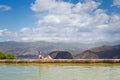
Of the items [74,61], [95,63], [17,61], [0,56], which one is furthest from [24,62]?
[0,56]

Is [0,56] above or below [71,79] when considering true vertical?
above

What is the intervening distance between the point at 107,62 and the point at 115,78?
1042cm

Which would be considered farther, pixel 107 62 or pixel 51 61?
pixel 51 61

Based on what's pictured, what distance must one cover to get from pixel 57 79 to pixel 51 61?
41.5 ft

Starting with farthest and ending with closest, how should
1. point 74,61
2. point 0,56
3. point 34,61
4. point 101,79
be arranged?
point 0,56
point 34,61
point 74,61
point 101,79

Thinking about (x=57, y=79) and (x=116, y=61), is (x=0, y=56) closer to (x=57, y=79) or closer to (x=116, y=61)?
(x=116, y=61)

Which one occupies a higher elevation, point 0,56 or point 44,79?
point 0,56

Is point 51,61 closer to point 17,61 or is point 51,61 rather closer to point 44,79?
point 17,61

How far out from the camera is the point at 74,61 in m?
25.0

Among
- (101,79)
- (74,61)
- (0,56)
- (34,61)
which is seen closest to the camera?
(101,79)

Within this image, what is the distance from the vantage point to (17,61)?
27328mm

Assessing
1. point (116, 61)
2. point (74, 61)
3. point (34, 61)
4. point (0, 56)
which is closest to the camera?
point (116, 61)

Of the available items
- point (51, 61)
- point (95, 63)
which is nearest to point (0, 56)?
point (51, 61)

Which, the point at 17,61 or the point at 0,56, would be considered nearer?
the point at 17,61
